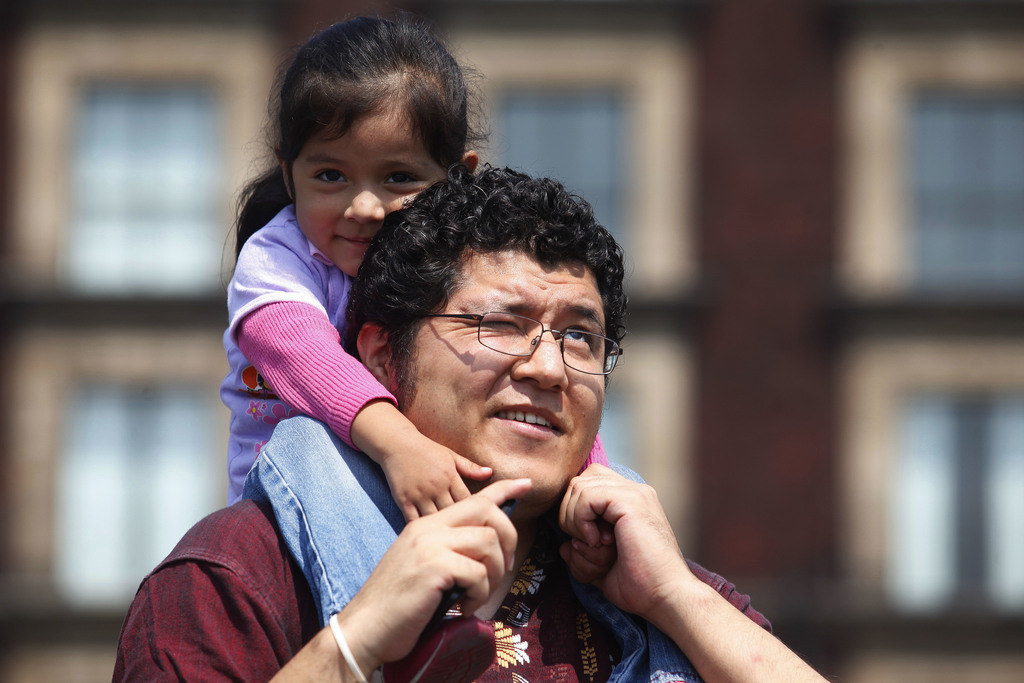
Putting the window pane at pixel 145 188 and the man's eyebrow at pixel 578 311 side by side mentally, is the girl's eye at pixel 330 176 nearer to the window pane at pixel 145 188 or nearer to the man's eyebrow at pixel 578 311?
the man's eyebrow at pixel 578 311

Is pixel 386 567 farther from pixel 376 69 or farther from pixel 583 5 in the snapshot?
pixel 583 5

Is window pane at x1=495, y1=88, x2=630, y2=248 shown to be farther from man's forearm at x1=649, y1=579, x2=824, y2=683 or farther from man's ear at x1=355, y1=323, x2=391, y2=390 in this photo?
man's forearm at x1=649, y1=579, x2=824, y2=683

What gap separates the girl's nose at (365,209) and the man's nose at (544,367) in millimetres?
501

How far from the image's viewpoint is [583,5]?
1371 centimetres

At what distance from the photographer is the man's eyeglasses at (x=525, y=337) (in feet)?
8.25

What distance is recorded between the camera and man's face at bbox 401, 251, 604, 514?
247 centimetres

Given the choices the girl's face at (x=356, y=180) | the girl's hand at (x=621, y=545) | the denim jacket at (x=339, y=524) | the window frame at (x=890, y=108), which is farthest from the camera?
the window frame at (x=890, y=108)

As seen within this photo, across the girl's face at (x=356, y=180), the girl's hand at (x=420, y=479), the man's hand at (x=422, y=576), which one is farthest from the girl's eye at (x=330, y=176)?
the man's hand at (x=422, y=576)

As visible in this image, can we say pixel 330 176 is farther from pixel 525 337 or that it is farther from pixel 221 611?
pixel 221 611

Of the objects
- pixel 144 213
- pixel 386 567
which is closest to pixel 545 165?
pixel 144 213

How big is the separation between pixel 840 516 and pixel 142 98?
27.8ft

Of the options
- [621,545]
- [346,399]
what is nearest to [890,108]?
[621,545]

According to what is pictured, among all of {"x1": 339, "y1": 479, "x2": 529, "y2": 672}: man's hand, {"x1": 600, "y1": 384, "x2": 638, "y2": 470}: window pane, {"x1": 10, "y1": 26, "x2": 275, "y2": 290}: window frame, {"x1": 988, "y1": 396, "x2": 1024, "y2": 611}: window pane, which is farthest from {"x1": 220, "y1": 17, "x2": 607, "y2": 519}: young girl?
{"x1": 988, "y1": 396, "x2": 1024, "y2": 611}: window pane

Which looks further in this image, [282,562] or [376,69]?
[376,69]
